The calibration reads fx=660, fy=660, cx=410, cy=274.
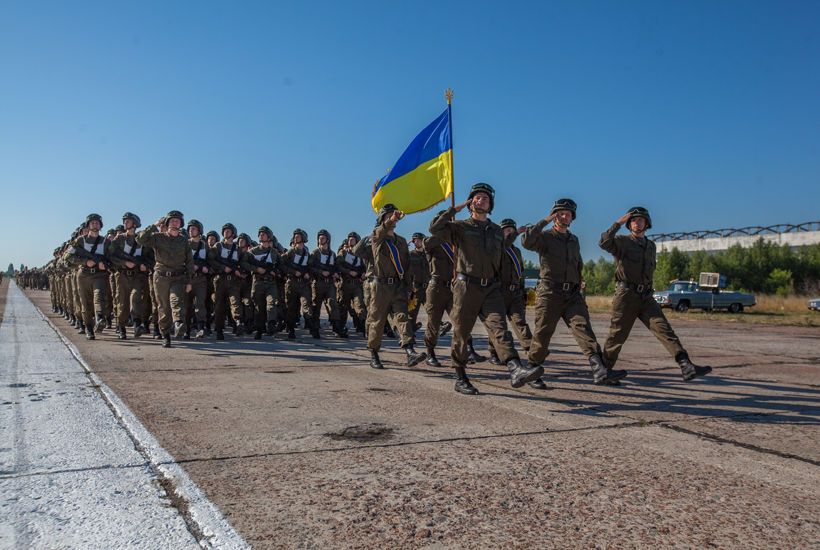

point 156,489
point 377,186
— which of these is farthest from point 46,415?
point 377,186

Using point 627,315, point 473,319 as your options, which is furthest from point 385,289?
point 627,315

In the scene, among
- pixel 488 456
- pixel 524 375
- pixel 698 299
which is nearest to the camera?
pixel 488 456

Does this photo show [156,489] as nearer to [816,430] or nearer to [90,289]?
[816,430]

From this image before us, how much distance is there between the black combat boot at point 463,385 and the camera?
5.89 metres

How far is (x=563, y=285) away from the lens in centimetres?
663

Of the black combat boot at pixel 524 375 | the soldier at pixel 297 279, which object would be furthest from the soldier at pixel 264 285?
the black combat boot at pixel 524 375

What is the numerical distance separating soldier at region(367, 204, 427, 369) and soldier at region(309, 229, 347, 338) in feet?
13.3

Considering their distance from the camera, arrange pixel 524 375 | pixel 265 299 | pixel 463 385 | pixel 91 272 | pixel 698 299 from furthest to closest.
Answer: pixel 698 299
pixel 265 299
pixel 91 272
pixel 463 385
pixel 524 375

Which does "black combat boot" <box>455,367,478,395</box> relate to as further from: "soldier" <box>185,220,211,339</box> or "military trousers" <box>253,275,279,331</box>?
"soldier" <box>185,220,211,339</box>

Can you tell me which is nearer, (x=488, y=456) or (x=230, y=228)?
(x=488, y=456)

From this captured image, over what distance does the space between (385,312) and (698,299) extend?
2568cm

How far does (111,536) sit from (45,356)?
21.7 feet

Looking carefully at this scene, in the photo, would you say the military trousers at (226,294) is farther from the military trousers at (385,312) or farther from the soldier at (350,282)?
the military trousers at (385,312)

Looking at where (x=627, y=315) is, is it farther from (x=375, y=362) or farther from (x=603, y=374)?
(x=375, y=362)
